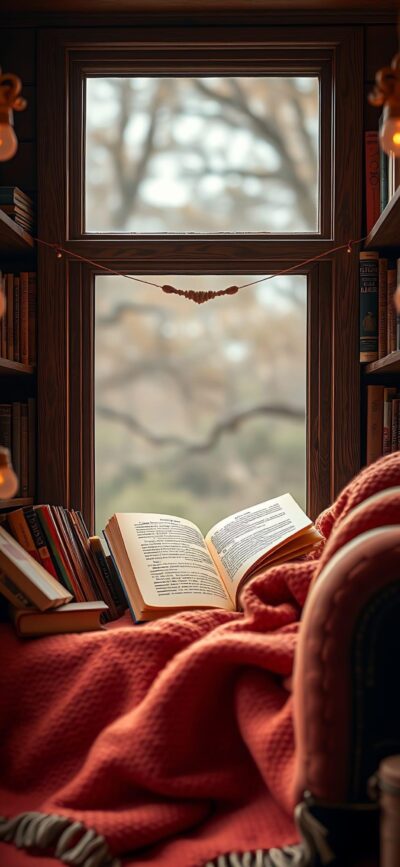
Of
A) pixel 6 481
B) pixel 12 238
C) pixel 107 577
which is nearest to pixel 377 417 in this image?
pixel 107 577

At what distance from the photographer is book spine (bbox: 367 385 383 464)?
2143mm

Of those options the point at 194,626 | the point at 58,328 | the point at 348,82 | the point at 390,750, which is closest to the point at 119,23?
the point at 348,82

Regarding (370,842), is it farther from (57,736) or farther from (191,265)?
(191,265)

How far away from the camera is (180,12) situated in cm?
219

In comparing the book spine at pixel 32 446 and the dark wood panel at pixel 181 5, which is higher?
the dark wood panel at pixel 181 5

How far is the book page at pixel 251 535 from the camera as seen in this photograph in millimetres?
1740

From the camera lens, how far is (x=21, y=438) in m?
2.15

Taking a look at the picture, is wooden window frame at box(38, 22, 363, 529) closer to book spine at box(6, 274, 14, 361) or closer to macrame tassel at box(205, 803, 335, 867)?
book spine at box(6, 274, 14, 361)

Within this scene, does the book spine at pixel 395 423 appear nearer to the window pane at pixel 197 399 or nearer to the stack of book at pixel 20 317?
the window pane at pixel 197 399

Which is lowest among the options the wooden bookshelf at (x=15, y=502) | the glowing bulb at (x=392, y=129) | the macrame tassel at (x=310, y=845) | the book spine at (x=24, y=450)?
the macrame tassel at (x=310, y=845)

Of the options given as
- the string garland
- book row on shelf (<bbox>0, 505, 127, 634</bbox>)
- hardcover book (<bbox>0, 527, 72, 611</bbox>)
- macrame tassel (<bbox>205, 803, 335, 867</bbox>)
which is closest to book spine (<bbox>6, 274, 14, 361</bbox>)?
the string garland

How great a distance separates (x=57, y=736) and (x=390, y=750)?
525 millimetres

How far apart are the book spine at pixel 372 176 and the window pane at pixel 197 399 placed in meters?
0.26

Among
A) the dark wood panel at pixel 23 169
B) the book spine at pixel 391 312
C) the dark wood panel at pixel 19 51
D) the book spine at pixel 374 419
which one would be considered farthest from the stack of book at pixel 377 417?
the dark wood panel at pixel 19 51
